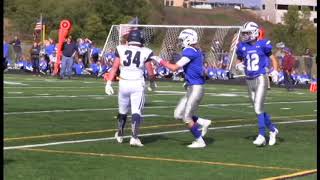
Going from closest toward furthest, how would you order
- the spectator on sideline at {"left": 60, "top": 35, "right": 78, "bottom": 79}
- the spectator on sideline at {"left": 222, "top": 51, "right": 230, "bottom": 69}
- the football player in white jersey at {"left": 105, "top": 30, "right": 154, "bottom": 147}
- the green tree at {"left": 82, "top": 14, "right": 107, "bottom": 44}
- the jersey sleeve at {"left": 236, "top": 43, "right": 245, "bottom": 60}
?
the football player in white jersey at {"left": 105, "top": 30, "right": 154, "bottom": 147}
the jersey sleeve at {"left": 236, "top": 43, "right": 245, "bottom": 60}
the spectator on sideline at {"left": 60, "top": 35, "right": 78, "bottom": 79}
the spectator on sideline at {"left": 222, "top": 51, "right": 230, "bottom": 69}
the green tree at {"left": 82, "top": 14, "right": 107, "bottom": 44}

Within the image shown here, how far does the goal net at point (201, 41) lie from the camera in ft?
129

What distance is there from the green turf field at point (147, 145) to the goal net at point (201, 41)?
17.5 metres

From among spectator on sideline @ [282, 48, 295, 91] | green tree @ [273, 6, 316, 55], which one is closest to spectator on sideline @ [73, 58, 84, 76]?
spectator on sideline @ [282, 48, 295, 91]

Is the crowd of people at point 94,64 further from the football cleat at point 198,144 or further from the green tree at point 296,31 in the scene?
the green tree at point 296,31

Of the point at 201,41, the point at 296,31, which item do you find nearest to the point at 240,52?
the point at 201,41

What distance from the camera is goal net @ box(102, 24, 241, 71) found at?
1553 inches

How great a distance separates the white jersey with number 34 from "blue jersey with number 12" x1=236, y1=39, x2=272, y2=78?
169cm

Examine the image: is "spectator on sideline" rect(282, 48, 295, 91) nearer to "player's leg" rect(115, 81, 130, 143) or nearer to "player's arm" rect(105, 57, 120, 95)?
"player's leg" rect(115, 81, 130, 143)

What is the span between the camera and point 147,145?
41.9 feet

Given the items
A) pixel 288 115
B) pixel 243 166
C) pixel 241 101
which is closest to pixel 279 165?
pixel 243 166

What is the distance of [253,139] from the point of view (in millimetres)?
14031

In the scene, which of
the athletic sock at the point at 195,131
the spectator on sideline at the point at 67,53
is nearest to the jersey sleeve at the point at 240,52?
the athletic sock at the point at 195,131

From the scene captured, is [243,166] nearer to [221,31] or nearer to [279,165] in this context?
[279,165]

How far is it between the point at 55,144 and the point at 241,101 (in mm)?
12156
